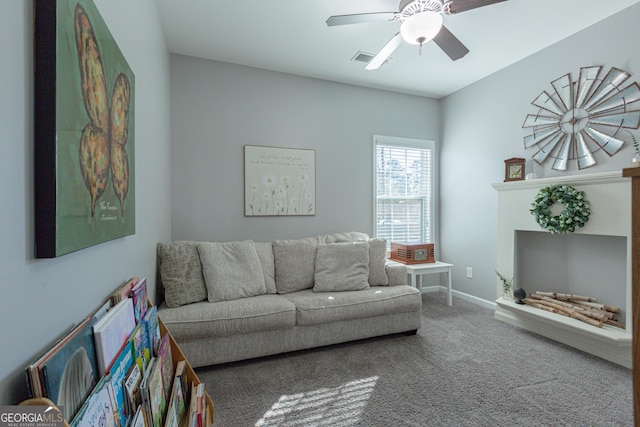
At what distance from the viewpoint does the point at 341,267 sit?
2949 millimetres

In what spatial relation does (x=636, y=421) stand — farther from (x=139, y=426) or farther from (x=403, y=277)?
(x=403, y=277)

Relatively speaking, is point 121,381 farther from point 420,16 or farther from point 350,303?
point 420,16

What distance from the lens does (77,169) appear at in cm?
84

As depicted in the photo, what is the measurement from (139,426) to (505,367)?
8.00 feet

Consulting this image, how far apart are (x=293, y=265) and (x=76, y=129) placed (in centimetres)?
231

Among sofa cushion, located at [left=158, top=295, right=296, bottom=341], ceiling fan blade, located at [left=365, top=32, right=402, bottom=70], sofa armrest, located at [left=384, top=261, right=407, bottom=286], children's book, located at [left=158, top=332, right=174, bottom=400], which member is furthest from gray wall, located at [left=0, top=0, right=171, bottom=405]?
sofa armrest, located at [left=384, top=261, right=407, bottom=286]

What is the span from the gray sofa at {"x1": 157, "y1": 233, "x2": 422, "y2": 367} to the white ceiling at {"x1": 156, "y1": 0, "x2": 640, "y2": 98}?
193 cm

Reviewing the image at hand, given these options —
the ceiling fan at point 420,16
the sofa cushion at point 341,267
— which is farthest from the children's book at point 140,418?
the ceiling fan at point 420,16

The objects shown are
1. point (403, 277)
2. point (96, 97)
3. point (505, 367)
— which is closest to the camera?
point (96, 97)

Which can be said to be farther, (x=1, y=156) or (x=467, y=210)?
(x=467, y=210)

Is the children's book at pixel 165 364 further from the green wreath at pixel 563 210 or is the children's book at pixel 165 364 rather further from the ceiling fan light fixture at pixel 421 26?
the green wreath at pixel 563 210

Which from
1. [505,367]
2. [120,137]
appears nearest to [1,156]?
[120,137]

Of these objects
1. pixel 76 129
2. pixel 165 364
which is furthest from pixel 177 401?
pixel 76 129

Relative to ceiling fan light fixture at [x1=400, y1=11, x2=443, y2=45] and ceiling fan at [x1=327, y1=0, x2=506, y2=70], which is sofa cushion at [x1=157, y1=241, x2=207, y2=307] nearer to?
ceiling fan at [x1=327, y1=0, x2=506, y2=70]
